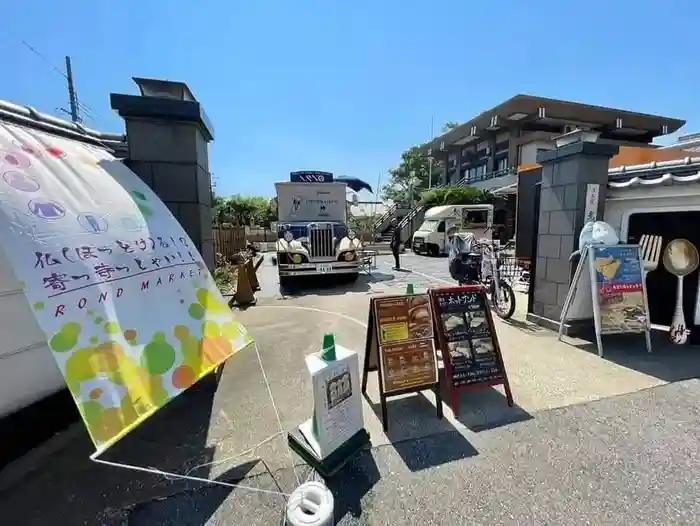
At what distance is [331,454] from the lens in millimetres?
1989

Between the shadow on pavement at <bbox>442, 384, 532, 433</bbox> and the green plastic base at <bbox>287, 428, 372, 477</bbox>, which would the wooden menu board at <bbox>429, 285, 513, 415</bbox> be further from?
the green plastic base at <bbox>287, 428, 372, 477</bbox>

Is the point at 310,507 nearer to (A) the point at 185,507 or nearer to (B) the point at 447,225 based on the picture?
(A) the point at 185,507

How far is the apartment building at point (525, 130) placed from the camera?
22.8 meters

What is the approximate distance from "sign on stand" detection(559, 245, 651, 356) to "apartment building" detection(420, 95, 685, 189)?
20.2 metres

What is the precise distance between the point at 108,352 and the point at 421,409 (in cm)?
221

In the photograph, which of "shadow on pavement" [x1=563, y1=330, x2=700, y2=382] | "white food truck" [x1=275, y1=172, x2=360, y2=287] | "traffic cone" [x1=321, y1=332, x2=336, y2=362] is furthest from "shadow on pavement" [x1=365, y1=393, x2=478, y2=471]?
"white food truck" [x1=275, y1=172, x2=360, y2=287]

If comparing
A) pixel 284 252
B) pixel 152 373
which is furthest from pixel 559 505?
pixel 284 252

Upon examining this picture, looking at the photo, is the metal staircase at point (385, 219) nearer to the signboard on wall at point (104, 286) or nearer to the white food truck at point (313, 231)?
the white food truck at point (313, 231)

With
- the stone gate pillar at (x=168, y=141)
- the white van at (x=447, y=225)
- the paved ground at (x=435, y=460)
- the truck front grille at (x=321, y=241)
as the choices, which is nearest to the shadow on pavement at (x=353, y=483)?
the paved ground at (x=435, y=460)

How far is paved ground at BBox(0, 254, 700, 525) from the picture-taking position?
5.90 ft

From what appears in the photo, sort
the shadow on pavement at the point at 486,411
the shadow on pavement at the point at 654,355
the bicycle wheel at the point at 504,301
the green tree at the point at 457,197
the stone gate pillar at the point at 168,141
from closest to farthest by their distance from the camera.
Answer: the shadow on pavement at the point at 486,411 < the stone gate pillar at the point at 168,141 < the shadow on pavement at the point at 654,355 < the bicycle wheel at the point at 504,301 < the green tree at the point at 457,197

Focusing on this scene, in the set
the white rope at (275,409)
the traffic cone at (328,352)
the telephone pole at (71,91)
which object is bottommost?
the white rope at (275,409)

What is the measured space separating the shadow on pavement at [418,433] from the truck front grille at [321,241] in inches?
217

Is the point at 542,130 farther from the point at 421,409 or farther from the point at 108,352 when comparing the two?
the point at 108,352
